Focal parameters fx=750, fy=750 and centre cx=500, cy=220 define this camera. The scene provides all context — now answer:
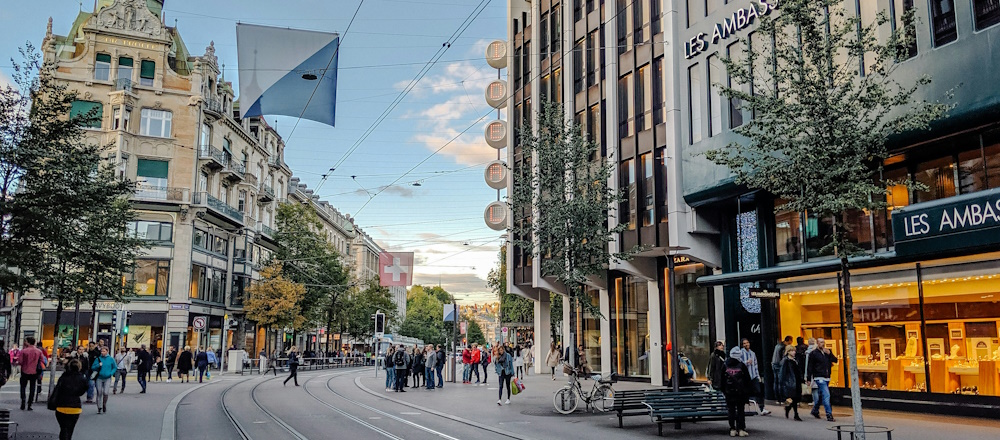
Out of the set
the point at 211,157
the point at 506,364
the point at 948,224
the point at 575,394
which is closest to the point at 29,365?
the point at 506,364

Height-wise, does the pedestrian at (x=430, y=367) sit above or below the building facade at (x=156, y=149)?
below

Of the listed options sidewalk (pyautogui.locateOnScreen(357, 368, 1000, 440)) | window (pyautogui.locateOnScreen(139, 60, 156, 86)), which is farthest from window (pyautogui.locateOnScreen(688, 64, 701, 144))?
window (pyautogui.locateOnScreen(139, 60, 156, 86))

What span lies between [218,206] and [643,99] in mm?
34645

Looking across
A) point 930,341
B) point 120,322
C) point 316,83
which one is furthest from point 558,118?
point 120,322

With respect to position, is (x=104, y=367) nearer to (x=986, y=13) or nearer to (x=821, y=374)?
(x=821, y=374)

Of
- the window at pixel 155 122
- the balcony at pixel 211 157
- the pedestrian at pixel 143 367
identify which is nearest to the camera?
the pedestrian at pixel 143 367

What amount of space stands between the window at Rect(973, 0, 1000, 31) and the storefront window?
16912 millimetres

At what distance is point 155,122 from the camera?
48.8 meters

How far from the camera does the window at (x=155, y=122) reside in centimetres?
4844

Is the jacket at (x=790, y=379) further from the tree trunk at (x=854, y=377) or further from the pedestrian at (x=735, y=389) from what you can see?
the tree trunk at (x=854, y=377)

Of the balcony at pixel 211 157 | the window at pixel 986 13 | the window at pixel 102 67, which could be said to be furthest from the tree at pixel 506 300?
the window at pixel 986 13

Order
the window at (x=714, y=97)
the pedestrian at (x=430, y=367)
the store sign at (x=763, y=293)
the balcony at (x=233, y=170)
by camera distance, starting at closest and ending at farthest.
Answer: the store sign at (x=763, y=293) → the window at (x=714, y=97) → the pedestrian at (x=430, y=367) → the balcony at (x=233, y=170)

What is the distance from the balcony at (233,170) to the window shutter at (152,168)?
4.87 meters

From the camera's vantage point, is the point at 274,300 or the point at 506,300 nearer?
the point at 274,300
